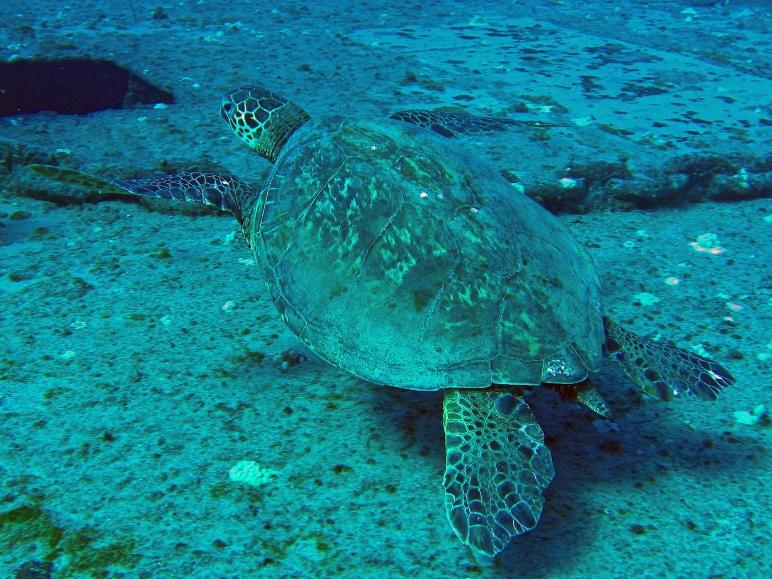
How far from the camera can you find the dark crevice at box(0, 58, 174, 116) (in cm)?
630

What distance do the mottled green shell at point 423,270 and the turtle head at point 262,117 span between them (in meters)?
1.07

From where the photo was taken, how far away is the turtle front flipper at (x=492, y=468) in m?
1.82

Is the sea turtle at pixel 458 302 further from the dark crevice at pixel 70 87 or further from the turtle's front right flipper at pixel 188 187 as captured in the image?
the dark crevice at pixel 70 87

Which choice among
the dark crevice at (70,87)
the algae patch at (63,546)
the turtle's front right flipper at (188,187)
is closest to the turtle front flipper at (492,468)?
the algae patch at (63,546)

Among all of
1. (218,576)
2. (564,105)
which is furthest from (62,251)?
(564,105)

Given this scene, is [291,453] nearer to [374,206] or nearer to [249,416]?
[249,416]

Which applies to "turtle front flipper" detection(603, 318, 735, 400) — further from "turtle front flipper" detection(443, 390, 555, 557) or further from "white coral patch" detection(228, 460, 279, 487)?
"white coral patch" detection(228, 460, 279, 487)

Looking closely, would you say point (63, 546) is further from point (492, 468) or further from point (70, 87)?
point (70, 87)

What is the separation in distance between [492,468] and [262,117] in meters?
2.89

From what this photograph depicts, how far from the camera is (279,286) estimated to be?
2672mm

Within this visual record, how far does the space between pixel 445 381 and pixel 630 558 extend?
93 centimetres

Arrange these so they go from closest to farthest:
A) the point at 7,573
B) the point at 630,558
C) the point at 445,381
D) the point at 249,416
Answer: the point at 7,573
the point at 630,558
the point at 445,381
the point at 249,416

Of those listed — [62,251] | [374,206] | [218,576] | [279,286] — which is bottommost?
[62,251]

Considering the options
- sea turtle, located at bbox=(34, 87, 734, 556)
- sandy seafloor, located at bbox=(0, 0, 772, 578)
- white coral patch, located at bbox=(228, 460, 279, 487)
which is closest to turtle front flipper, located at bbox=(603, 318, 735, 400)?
sea turtle, located at bbox=(34, 87, 734, 556)
